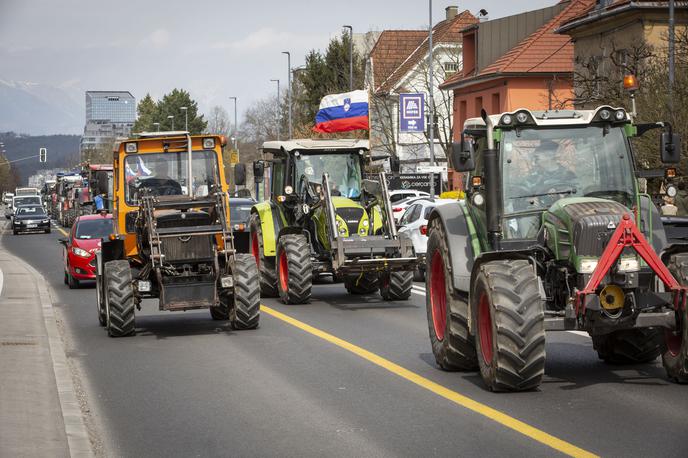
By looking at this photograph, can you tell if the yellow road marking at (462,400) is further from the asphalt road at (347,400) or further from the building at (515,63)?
the building at (515,63)

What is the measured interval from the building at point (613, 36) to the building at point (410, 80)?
78.8ft

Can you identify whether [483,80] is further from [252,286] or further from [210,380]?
[210,380]

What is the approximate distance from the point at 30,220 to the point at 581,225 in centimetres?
6146

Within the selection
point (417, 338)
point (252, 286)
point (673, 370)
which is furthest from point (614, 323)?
point (252, 286)

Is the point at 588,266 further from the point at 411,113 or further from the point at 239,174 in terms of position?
the point at 411,113

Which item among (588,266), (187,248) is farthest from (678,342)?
(187,248)

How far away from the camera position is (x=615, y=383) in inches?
455

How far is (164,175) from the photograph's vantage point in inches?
734

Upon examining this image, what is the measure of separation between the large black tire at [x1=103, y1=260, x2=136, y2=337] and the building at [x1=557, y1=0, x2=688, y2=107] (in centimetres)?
2267

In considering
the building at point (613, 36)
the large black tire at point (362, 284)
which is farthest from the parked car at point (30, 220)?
the large black tire at point (362, 284)

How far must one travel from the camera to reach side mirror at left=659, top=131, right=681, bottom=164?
37.9 feet

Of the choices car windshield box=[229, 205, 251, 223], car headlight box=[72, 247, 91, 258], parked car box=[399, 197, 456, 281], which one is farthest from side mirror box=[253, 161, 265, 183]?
car windshield box=[229, 205, 251, 223]

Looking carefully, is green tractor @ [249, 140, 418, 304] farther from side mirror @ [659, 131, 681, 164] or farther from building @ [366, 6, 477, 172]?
building @ [366, 6, 477, 172]

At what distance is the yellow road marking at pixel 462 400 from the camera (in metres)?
8.80
